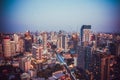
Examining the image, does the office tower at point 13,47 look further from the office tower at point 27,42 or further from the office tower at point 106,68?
the office tower at point 106,68

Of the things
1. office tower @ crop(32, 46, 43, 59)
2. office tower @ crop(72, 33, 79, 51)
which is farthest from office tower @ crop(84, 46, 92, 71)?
office tower @ crop(32, 46, 43, 59)

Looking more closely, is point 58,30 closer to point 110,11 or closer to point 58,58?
point 58,58

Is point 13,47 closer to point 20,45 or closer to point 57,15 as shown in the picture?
point 20,45

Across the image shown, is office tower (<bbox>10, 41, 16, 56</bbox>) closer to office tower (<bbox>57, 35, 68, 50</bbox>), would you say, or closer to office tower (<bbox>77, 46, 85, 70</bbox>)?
office tower (<bbox>57, 35, 68, 50</bbox>)

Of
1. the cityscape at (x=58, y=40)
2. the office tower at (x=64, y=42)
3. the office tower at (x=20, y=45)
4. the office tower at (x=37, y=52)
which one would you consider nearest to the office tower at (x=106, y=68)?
the cityscape at (x=58, y=40)

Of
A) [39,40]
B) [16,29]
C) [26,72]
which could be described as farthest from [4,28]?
[26,72]

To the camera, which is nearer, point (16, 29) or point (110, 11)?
point (16, 29)

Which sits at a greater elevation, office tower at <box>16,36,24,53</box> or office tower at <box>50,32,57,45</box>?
office tower at <box>50,32,57,45</box>
